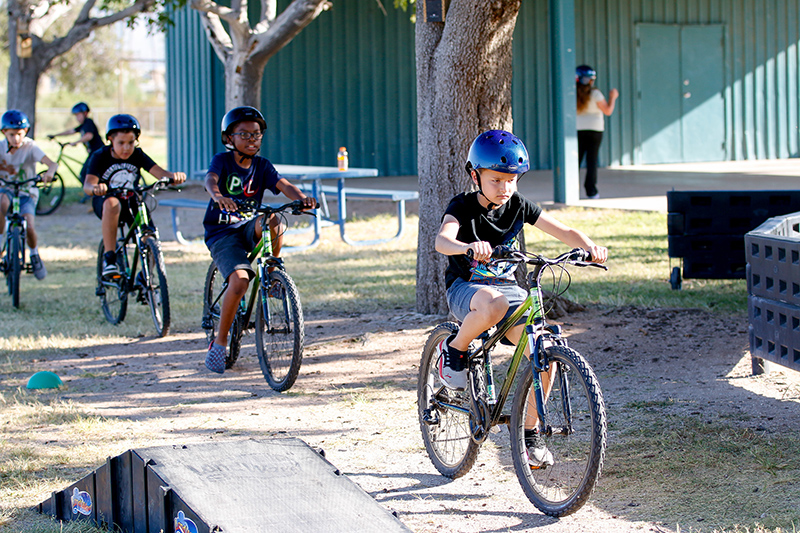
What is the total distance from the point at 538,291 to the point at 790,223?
3.09 m

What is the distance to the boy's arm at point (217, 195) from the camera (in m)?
5.79

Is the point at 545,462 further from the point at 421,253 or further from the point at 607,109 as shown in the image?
the point at 607,109

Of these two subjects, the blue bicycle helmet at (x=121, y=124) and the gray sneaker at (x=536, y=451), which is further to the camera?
the blue bicycle helmet at (x=121, y=124)

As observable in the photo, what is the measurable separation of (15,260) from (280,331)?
4101mm

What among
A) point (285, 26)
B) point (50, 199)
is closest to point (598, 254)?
point (285, 26)

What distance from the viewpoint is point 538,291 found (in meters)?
3.76

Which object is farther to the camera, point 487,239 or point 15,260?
point 15,260

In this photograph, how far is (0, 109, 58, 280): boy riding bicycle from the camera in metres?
9.20

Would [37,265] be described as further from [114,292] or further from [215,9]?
[215,9]

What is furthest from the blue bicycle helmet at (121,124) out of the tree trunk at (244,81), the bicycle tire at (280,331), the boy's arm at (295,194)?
the tree trunk at (244,81)

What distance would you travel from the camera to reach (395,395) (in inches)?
231

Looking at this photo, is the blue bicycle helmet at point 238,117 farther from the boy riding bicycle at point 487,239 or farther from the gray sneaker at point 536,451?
the gray sneaker at point 536,451

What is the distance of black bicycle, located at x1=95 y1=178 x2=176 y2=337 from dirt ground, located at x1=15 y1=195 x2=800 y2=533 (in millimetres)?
309

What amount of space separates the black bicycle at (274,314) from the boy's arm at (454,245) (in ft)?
6.27
